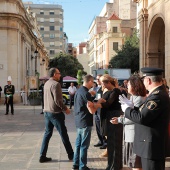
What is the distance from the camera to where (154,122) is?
3449mm

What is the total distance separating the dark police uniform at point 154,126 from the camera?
3.39 m

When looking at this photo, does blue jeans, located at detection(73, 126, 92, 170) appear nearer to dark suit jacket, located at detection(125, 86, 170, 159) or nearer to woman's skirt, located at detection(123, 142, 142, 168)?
woman's skirt, located at detection(123, 142, 142, 168)

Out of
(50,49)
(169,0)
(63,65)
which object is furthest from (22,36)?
(50,49)

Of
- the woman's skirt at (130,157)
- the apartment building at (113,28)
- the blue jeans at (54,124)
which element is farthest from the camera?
the apartment building at (113,28)

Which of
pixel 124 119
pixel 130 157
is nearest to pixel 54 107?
pixel 124 119

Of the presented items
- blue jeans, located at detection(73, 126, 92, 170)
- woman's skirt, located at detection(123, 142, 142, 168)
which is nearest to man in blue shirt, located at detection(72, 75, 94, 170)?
blue jeans, located at detection(73, 126, 92, 170)

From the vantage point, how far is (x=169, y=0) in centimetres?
1719

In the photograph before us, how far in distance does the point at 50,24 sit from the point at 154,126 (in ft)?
335

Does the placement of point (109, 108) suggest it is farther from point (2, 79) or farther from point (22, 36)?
point (22, 36)

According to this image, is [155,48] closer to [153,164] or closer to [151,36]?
[151,36]

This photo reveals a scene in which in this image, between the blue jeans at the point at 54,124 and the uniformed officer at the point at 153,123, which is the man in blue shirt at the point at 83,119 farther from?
the uniformed officer at the point at 153,123

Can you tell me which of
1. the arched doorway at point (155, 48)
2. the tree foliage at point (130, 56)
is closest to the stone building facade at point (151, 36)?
the arched doorway at point (155, 48)

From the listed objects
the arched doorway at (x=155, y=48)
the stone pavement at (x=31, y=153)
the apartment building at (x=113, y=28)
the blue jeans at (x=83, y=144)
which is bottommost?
the stone pavement at (x=31, y=153)

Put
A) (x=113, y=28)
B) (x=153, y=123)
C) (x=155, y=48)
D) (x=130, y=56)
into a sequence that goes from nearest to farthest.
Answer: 1. (x=153, y=123)
2. (x=155, y=48)
3. (x=130, y=56)
4. (x=113, y=28)
